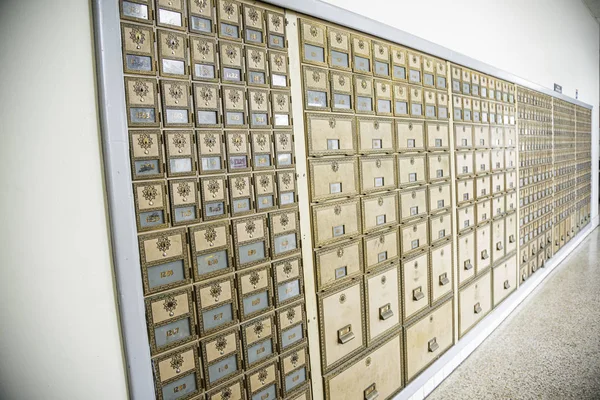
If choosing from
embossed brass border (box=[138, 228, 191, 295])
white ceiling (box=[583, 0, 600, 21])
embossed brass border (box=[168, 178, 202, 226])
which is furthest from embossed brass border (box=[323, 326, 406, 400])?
white ceiling (box=[583, 0, 600, 21])

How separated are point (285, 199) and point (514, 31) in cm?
310

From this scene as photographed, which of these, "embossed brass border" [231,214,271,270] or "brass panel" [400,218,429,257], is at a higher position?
"embossed brass border" [231,214,271,270]

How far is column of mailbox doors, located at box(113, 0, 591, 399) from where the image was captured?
1029 millimetres

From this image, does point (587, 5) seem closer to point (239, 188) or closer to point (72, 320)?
point (239, 188)

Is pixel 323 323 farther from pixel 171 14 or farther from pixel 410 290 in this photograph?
pixel 171 14

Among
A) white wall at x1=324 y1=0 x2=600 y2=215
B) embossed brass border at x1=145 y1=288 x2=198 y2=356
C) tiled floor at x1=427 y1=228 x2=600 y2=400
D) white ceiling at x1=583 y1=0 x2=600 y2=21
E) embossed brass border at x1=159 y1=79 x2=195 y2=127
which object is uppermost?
white ceiling at x1=583 y1=0 x2=600 y2=21

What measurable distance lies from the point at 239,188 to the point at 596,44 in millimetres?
8040

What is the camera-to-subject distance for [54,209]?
0.89m

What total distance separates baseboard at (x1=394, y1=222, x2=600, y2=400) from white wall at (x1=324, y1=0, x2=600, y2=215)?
2001 millimetres

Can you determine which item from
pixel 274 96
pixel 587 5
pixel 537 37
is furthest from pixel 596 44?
pixel 274 96

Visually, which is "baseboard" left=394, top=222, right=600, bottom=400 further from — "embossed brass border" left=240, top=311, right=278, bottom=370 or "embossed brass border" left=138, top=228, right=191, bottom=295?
"embossed brass border" left=138, top=228, right=191, bottom=295

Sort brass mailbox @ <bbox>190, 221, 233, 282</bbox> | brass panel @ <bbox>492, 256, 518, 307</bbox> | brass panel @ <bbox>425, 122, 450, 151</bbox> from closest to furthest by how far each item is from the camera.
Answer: brass mailbox @ <bbox>190, 221, 233, 282</bbox>
brass panel @ <bbox>425, 122, 450, 151</bbox>
brass panel @ <bbox>492, 256, 518, 307</bbox>

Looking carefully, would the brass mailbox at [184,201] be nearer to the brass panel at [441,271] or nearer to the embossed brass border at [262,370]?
the embossed brass border at [262,370]

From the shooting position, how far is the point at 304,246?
1.39 meters
